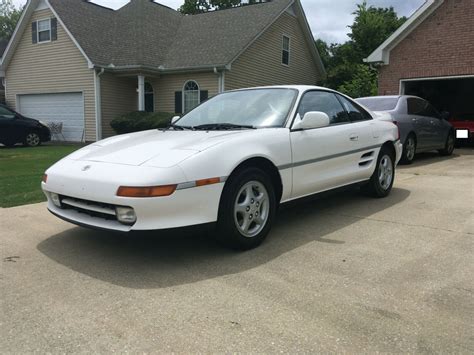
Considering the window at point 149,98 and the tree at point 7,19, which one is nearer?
the window at point 149,98

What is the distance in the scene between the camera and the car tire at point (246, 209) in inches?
149

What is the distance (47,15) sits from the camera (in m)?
19.9

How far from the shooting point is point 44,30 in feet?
65.9

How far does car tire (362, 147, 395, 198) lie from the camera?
6.05 meters

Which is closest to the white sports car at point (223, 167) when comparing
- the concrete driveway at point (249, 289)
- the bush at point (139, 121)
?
the concrete driveway at point (249, 289)

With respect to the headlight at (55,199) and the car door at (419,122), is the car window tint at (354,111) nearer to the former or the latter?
the headlight at (55,199)

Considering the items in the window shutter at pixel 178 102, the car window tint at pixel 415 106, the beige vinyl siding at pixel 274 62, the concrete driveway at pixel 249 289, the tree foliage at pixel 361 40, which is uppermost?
the tree foliage at pixel 361 40

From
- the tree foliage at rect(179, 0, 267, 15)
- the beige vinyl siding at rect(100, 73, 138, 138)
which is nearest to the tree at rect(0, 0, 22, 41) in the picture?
the tree foliage at rect(179, 0, 267, 15)

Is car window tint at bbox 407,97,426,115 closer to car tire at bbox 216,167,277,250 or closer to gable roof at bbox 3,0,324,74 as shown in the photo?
car tire at bbox 216,167,277,250

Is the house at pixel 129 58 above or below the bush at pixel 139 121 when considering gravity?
above

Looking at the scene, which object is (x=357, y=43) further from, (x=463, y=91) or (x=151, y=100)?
(x=151, y=100)

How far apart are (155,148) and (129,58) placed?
16.1 m

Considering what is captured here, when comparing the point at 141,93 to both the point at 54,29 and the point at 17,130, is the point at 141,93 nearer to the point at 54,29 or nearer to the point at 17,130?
the point at 17,130

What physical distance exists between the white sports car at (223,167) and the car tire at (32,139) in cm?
1304
